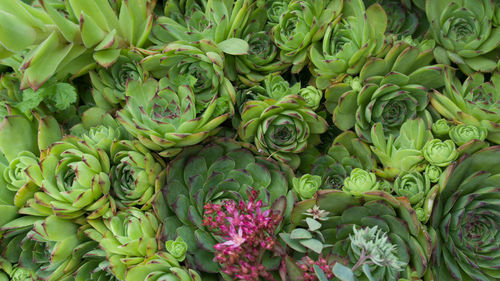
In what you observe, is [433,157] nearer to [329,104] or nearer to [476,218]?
[476,218]

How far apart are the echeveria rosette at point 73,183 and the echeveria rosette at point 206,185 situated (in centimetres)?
14

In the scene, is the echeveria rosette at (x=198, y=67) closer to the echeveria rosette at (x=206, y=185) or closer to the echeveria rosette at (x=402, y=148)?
the echeveria rosette at (x=206, y=185)

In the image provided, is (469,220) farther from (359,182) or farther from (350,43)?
(350,43)

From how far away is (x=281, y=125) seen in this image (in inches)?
41.6

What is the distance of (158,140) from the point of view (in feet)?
3.23

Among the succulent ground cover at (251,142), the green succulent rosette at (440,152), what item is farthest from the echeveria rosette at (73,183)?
the green succulent rosette at (440,152)

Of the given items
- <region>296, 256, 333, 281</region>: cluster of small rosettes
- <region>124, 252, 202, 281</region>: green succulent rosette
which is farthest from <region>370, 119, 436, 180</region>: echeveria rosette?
<region>124, 252, 202, 281</region>: green succulent rosette

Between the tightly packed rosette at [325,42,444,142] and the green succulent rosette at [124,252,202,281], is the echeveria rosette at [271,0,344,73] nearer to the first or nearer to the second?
the tightly packed rosette at [325,42,444,142]

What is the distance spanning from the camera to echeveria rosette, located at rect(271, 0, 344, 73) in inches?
42.4

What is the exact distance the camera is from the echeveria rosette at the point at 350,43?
40.9 inches

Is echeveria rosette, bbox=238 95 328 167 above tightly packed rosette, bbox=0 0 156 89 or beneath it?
beneath

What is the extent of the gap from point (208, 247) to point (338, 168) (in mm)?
361

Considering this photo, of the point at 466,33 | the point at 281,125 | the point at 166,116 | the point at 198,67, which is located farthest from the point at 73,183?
the point at 466,33

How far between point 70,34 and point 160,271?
596 mm
